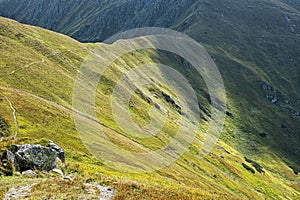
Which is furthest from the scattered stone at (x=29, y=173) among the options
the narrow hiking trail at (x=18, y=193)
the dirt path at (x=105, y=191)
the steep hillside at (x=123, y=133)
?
the dirt path at (x=105, y=191)

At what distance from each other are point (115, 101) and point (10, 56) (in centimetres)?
3863

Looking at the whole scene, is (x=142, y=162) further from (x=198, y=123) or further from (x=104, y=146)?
(x=198, y=123)

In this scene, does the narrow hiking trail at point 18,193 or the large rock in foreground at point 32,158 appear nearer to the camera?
the narrow hiking trail at point 18,193

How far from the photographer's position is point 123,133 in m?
87.8

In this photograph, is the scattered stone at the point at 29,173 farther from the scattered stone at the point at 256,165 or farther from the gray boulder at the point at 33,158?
the scattered stone at the point at 256,165

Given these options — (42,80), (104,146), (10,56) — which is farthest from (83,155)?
(10,56)

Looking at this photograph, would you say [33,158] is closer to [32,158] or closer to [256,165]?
[32,158]

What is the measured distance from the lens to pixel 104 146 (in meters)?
66.2

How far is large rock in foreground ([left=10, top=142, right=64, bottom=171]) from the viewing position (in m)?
27.7

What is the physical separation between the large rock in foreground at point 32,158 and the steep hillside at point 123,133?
2.73 m

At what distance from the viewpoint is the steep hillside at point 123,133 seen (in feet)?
167

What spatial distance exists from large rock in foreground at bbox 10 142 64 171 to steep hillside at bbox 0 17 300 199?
107 inches

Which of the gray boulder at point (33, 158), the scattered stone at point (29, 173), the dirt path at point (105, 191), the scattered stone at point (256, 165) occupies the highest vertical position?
the scattered stone at point (256, 165)

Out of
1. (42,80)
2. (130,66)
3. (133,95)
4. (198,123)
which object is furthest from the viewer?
(130,66)
